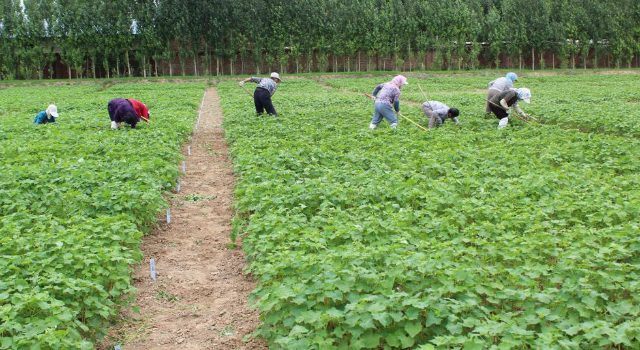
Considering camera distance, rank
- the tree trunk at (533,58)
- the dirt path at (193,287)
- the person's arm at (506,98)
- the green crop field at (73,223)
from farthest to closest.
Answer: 1. the tree trunk at (533,58)
2. the person's arm at (506,98)
3. the dirt path at (193,287)
4. the green crop field at (73,223)

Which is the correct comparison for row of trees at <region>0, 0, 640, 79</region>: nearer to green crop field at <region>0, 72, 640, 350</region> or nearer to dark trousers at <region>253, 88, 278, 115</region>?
dark trousers at <region>253, 88, 278, 115</region>

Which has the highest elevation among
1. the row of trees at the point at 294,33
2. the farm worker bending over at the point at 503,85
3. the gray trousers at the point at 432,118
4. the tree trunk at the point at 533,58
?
the row of trees at the point at 294,33

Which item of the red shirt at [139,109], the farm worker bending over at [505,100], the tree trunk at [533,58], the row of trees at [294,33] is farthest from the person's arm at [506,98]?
the tree trunk at [533,58]

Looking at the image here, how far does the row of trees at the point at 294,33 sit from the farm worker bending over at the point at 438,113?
132 feet

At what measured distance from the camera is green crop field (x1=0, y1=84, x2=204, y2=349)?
4.35m

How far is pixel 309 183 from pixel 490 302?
3549mm

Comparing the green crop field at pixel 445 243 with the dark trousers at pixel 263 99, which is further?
the dark trousers at pixel 263 99

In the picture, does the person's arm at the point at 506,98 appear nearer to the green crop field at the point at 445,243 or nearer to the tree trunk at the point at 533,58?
the green crop field at the point at 445,243

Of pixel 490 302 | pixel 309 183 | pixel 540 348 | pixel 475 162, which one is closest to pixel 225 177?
pixel 309 183

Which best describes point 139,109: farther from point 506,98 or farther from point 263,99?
point 506,98

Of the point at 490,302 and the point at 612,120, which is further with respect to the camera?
the point at 612,120

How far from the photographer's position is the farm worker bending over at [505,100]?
44.2 ft

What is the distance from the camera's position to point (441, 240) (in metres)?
5.84

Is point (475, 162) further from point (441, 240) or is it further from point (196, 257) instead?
point (196, 257)
